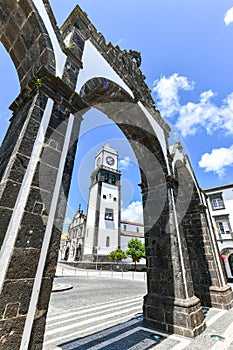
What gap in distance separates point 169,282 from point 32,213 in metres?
3.51

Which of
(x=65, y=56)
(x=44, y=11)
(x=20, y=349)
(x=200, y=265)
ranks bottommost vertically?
(x=20, y=349)

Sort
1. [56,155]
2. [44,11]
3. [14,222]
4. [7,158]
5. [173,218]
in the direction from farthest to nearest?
1. [173,218]
2. [44,11]
3. [56,155]
4. [7,158]
5. [14,222]

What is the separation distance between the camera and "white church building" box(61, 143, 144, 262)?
26625 mm

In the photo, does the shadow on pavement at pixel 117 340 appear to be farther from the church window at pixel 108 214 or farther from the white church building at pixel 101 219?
the church window at pixel 108 214

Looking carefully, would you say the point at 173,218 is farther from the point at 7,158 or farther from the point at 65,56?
the point at 65,56

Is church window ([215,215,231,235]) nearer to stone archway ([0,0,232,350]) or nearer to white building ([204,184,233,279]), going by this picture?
white building ([204,184,233,279])

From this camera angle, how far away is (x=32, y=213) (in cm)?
191

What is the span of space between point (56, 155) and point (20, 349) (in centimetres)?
197

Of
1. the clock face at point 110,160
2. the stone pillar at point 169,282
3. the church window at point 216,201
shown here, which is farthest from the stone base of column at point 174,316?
the clock face at point 110,160

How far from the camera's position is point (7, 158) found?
2.17m

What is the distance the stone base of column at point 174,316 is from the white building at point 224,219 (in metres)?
14.5

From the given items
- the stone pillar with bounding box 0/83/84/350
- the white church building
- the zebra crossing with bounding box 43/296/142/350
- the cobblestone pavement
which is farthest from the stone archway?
the white church building

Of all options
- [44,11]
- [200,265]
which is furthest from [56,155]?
[200,265]

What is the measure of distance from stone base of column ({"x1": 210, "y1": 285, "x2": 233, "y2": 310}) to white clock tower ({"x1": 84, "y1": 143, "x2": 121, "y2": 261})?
21.8 metres
